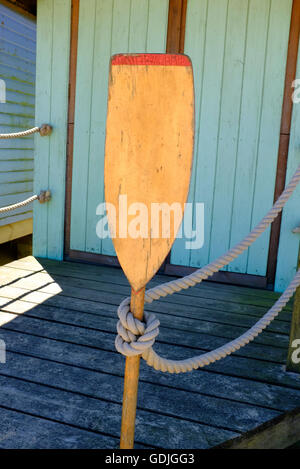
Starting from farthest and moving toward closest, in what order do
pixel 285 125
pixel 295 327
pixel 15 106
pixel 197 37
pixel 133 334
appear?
1. pixel 15 106
2. pixel 197 37
3. pixel 285 125
4. pixel 295 327
5. pixel 133 334

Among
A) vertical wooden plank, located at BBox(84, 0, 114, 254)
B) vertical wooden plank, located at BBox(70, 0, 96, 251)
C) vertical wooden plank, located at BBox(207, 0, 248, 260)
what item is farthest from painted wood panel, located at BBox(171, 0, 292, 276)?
vertical wooden plank, located at BBox(70, 0, 96, 251)

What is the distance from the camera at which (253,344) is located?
267cm

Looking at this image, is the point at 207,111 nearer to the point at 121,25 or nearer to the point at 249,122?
the point at 249,122

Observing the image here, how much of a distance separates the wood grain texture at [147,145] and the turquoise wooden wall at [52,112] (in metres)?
2.86

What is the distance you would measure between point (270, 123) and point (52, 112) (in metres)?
1.73

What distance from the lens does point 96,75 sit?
3.82 metres

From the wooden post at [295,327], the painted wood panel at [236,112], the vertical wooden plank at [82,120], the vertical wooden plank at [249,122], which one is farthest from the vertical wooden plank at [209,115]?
the wooden post at [295,327]

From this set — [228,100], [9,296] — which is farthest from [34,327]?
[228,100]

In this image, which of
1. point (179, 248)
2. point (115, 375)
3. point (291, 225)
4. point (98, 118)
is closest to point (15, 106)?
point (98, 118)

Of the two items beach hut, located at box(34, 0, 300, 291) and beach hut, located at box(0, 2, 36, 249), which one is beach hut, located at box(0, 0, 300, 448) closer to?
beach hut, located at box(34, 0, 300, 291)

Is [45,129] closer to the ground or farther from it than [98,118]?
closer to the ground

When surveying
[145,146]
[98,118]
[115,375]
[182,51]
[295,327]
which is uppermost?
[182,51]

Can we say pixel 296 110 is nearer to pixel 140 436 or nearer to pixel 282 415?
pixel 282 415

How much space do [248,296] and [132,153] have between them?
2420 mm
